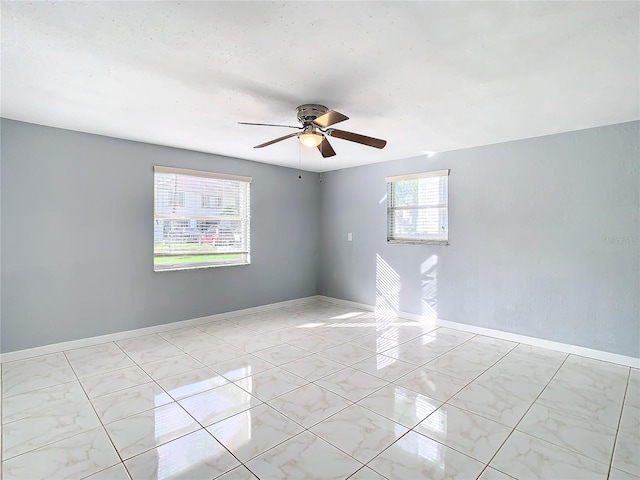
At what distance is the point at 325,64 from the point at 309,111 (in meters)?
0.64

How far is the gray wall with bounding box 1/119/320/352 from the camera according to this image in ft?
10.7

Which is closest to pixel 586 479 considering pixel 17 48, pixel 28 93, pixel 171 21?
pixel 171 21

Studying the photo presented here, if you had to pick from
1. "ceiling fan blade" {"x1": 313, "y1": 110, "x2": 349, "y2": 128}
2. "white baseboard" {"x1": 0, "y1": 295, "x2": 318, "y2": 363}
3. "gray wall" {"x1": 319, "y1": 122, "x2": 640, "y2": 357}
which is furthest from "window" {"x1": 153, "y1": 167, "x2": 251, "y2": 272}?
"ceiling fan blade" {"x1": 313, "y1": 110, "x2": 349, "y2": 128}

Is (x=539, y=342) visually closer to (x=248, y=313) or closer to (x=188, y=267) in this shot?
(x=248, y=313)

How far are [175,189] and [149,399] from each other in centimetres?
264

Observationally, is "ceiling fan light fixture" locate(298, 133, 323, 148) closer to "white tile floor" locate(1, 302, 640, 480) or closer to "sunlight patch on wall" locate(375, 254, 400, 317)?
"white tile floor" locate(1, 302, 640, 480)

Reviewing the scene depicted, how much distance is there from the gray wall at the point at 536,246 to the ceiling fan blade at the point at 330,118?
2492mm

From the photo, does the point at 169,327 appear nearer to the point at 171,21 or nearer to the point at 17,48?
the point at 17,48

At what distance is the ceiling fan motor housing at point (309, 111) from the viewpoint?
2742mm

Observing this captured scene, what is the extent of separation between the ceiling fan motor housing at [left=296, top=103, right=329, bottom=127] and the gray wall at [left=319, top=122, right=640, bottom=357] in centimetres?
234

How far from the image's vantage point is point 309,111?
9.07 feet

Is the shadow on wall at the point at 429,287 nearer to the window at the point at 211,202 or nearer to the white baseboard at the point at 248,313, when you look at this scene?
the white baseboard at the point at 248,313

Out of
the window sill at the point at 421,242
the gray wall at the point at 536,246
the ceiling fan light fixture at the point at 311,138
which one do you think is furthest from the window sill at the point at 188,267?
the ceiling fan light fixture at the point at 311,138

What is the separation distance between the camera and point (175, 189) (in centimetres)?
433
